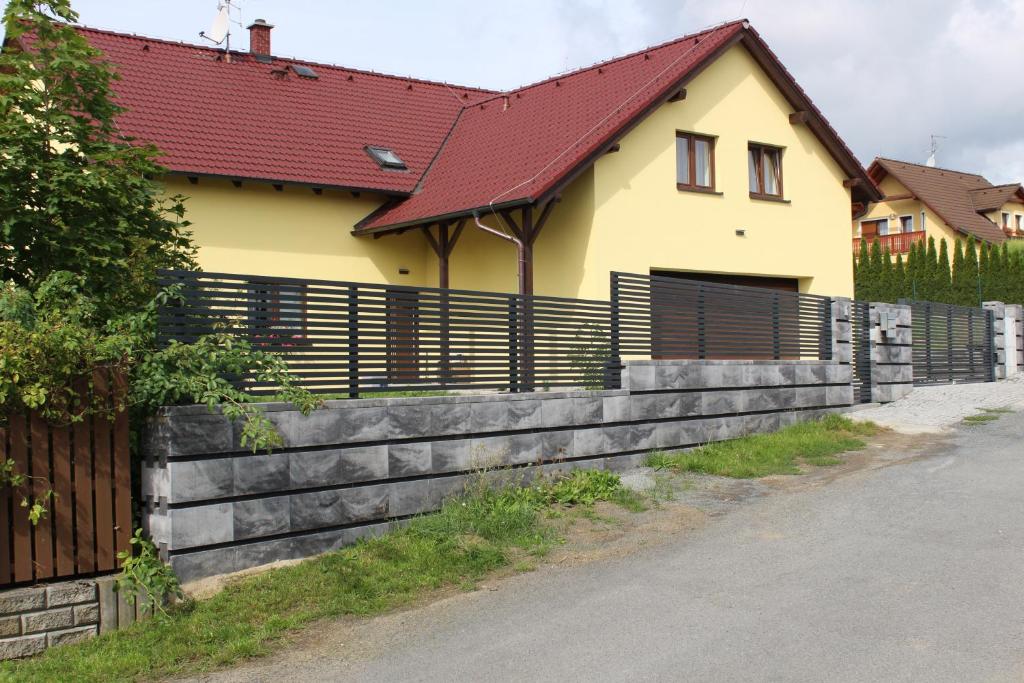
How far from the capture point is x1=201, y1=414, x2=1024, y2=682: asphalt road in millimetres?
5562

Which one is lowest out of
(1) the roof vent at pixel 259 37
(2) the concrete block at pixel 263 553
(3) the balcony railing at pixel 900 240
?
(2) the concrete block at pixel 263 553

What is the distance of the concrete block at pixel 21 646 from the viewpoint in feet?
21.5

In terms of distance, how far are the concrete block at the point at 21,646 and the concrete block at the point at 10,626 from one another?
4 centimetres

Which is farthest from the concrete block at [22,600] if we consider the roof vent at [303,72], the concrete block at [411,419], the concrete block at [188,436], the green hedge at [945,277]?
the green hedge at [945,277]

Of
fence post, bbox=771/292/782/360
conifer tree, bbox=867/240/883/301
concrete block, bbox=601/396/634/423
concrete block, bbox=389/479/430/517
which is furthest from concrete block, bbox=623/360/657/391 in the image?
conifer tree, bbox=867/240/883/301

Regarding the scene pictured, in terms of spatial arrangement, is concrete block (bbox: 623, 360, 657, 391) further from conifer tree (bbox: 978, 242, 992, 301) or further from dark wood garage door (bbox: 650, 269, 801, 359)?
conifer tree (bbox: 978, 242, 992, 301)

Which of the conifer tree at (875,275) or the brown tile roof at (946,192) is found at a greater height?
the brown tile roof at (946,192)

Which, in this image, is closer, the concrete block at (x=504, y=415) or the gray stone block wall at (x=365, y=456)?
the gray stone block wall at (x=365, y=456)

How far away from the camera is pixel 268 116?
18531mm

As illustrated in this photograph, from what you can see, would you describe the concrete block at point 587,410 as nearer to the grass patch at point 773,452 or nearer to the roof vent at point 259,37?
the grass patch at point 773,452

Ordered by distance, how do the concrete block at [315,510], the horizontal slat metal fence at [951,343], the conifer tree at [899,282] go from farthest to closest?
the conifer tree at [899,282] < the horizontal slat metal fence at [951,343] < the concrete block at [315,510]

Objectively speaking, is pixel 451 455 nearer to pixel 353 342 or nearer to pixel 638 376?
pixel 353 342

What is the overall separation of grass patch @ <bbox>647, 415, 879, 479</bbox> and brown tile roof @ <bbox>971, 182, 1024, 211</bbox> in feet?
126

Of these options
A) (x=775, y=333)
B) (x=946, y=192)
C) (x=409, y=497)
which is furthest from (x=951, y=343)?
(x=946, y=192)
